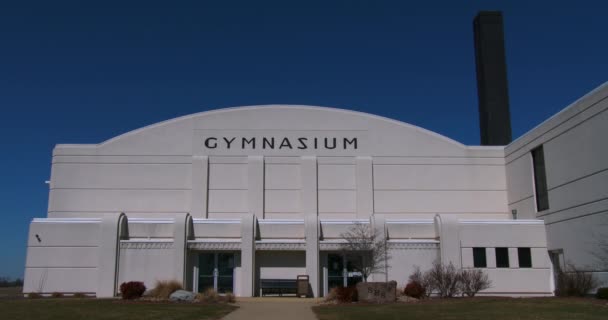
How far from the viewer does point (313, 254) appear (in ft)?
118

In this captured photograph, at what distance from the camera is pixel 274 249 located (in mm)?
36219

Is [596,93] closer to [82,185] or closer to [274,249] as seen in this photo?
[274,249]

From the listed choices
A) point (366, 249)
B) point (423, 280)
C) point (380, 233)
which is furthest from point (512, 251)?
point (366, 249)

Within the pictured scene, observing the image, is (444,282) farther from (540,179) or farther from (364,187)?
(364,187)

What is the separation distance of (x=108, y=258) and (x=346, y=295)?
15.1 metres

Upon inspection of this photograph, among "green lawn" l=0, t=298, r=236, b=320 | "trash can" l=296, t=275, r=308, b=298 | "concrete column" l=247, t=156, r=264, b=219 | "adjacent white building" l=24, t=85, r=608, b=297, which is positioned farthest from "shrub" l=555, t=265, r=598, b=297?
"concrete column" l=247, t=156, r=264, b=219

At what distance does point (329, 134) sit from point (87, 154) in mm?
16551

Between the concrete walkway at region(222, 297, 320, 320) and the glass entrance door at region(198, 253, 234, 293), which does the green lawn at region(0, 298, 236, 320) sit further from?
the glass entrance door at region(198, 253, 234, 293)

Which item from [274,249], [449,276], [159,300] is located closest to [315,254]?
[274,249]

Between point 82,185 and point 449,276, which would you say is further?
point 82,185

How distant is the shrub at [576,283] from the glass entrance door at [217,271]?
18262 mm

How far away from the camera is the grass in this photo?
1989cm

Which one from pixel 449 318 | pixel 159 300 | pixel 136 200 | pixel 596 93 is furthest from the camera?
pixel 136 200

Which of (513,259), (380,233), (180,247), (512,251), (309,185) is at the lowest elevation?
(513,259)
